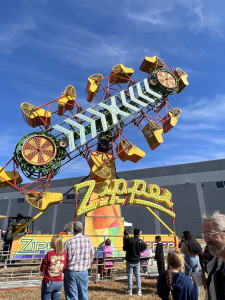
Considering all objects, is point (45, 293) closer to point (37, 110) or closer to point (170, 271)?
point (170, 271)

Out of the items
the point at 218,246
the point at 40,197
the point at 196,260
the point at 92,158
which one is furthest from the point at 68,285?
the point at 92,158

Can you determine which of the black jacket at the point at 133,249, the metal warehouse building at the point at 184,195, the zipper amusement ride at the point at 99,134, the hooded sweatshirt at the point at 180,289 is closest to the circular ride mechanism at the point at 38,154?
the zipper amusement ride at the point at 99,134

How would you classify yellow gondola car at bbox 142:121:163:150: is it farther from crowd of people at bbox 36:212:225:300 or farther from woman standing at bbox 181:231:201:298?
woman standing at bbox 181:231:201:298

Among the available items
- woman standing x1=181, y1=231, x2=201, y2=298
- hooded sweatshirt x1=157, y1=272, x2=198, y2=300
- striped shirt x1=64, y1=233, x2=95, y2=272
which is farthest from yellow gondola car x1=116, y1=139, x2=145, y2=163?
hooded sweatshirt x1=157, y1=272, x2=198, y2=300

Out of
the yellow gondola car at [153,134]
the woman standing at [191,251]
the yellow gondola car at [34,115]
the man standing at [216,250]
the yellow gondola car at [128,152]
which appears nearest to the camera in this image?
the man standing at [216,250]

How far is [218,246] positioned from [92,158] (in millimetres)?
12281

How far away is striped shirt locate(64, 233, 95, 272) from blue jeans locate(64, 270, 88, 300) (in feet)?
0.28

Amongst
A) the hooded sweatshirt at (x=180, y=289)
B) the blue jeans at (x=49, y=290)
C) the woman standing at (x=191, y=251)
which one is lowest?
the blue jeans at (x=49, y=290)

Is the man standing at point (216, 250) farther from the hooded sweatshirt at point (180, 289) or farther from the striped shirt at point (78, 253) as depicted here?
the striped shirt at point (78, 253)

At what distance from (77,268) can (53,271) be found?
17.5 inches

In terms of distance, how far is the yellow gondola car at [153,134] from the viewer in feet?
47.6

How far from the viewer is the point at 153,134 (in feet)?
48.0

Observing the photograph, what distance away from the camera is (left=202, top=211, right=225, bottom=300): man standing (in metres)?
1.85

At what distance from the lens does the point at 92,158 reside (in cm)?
1397
